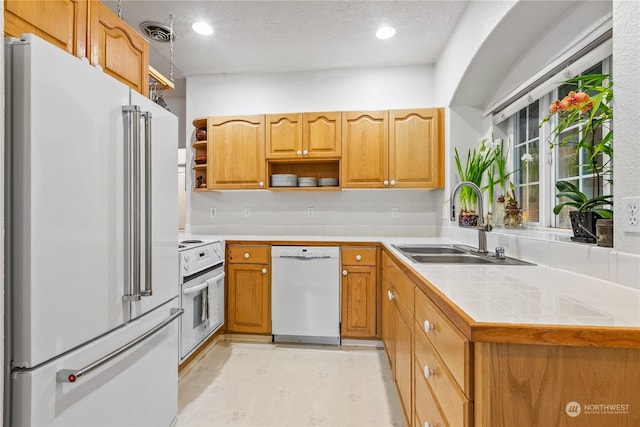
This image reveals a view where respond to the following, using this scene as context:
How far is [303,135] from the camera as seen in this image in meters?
3.02

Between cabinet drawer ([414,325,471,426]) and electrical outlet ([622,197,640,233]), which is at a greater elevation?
electrical outlet ([622,197,640,233])

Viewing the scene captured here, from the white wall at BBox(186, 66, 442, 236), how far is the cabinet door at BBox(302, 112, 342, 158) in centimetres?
32

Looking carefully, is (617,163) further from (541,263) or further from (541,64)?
(541,64)

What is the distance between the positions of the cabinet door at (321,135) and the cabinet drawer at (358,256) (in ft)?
3.04

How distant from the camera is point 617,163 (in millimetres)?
1029

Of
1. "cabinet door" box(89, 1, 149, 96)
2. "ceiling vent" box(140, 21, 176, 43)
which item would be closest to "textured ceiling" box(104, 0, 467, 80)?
"ceiling vent" box(140, 21, 176, 43)

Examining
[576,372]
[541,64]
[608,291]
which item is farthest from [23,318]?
[541,64]

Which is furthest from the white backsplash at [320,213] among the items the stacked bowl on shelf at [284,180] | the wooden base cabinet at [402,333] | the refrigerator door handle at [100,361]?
the refrigerator door handle at [100,361]

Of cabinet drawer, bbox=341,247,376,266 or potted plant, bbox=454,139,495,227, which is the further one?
cabinet drawer, bbox=341,247,376,266

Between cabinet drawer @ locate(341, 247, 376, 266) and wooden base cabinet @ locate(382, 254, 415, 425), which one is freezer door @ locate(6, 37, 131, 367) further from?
cabinet drawer @ locate(341, 247, 376, 266)

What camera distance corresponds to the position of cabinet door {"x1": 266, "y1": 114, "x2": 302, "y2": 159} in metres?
3.03

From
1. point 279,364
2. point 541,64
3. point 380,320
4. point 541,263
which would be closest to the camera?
point 541,263

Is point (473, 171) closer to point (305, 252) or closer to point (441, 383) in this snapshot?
point (305, 252)

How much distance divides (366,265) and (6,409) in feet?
7.25
